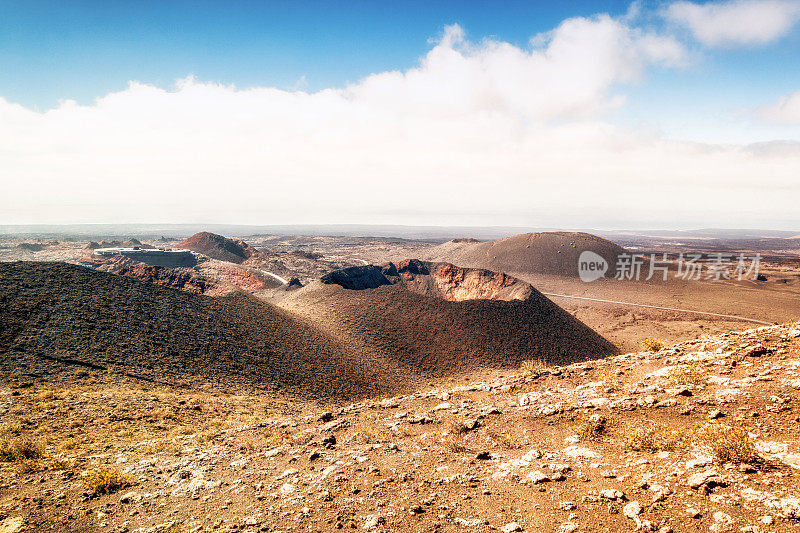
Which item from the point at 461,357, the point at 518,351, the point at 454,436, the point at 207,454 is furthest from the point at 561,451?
the point at 518,351

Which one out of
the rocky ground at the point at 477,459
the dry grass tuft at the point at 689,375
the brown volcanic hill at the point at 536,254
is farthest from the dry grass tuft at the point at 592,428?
the brown volcanic hill at the point at 536,254

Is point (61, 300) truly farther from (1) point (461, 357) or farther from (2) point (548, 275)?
(2) point (548, 275)

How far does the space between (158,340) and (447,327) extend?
57.3ft

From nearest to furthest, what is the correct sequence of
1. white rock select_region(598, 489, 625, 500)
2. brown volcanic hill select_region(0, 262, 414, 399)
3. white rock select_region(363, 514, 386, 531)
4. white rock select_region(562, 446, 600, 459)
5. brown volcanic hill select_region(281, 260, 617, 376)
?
white rock select_region(598, 489, 625, 500) < white rock select_region(363, 514, 386, 531) < white rock select_region(562, 446, 600, 459) < brown volcanic hill select_region(0, 262, 414, 399) < brown volcanic hill select_region(281, 260, 617, 376)

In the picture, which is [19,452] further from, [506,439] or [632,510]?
[632,510]

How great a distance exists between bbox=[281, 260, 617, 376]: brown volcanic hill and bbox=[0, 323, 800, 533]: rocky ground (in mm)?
11824

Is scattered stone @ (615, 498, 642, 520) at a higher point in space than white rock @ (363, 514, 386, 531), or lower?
higher

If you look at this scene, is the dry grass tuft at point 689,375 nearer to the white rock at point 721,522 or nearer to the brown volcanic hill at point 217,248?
the white rock at point 721,522

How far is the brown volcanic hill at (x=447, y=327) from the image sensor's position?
22.1m

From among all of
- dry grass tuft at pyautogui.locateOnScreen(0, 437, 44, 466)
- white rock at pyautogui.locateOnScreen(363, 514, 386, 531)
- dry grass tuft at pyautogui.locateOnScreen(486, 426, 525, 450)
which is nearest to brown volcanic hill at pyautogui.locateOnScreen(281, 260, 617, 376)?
dry grass tuft at pyautogui.locateOnScreen(486, 426, 525, 450)

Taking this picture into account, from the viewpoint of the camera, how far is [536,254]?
76.7m

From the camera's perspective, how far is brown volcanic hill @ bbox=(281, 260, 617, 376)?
870 inches

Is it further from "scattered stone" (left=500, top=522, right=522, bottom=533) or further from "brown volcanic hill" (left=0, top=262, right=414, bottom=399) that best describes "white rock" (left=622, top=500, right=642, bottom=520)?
"brown volcanic hill" (left=0, top=262, right=414, bottom=399)

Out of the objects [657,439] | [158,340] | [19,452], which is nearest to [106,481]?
[19,452]
